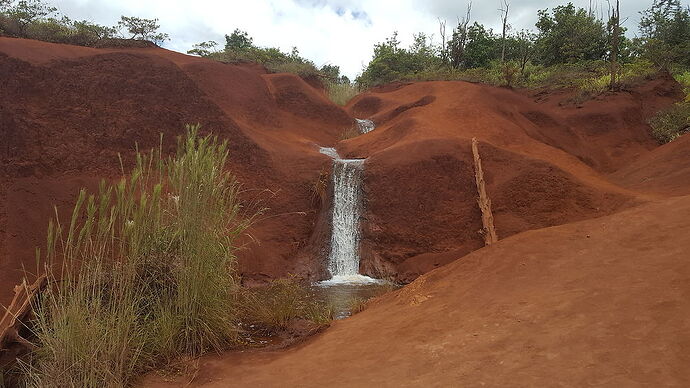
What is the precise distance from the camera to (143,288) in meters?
4.27

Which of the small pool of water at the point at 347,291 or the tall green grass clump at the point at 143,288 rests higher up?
the tall green grass clump at the point at 143,288

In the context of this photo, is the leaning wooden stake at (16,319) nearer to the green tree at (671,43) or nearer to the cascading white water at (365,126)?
the cascading white water at (365,126)

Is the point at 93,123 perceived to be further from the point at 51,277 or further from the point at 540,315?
the point at 540,315

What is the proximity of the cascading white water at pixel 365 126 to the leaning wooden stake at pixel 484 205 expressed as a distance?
710 cm

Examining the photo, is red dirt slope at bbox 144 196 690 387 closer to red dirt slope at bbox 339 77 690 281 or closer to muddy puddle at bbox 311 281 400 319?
muddy puddle at bbox 311 281 400 319

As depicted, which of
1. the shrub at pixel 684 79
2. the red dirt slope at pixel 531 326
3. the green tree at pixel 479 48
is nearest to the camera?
the red dirt slope at pixel 531 326

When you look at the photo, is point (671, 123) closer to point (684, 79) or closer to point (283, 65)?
point (684, 79)

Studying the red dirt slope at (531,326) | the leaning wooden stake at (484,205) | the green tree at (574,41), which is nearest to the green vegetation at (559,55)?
the green tree at (574,41)

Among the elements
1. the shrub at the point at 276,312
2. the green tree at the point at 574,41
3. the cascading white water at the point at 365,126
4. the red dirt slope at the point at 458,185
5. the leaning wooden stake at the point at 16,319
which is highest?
the green tree at the point at 574,41

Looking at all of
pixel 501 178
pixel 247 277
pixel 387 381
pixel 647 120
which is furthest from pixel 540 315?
pixel 647 120

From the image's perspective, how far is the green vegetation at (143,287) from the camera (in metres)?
Answer: 3.40

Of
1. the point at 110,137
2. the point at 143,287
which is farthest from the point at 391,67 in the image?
the point at 143,287

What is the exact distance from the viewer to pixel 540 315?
12.9 ft

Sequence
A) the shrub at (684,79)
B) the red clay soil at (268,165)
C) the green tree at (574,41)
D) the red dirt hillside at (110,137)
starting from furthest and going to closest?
the green tree at (574,41), the shrub at (684,79), the red clay soil at (268,165), the red dirt hillside at (110,137)
